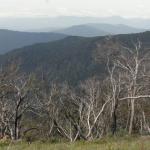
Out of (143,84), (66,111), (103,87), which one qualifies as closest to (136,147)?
(143,84)

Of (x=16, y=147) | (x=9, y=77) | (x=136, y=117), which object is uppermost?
(x=16, y=147)

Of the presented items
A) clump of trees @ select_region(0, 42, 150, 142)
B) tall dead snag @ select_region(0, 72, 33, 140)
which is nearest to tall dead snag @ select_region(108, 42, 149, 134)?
clump of trees @ select_region(0, 42, 150, 142)

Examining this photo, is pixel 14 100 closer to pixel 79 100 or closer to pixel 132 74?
pixel 79 100

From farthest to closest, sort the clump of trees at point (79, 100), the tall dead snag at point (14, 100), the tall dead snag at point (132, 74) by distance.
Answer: the tall dead snag at point (132, 74) < the clump of trees at point (79, 100) < the tall dead snag at point (14, 100)

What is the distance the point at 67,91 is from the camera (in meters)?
42.8

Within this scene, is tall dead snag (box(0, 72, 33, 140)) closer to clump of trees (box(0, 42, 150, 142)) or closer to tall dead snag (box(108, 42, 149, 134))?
clump of trees (box(0, 42, 150, 142))

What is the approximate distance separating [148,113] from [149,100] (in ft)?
8.43

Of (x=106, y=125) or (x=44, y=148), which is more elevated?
(x=44, y=148)

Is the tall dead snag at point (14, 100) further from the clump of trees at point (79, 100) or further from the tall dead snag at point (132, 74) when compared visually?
the tall dead snag at point (132, 74)

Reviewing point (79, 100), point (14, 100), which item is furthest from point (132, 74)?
point (14, 100)

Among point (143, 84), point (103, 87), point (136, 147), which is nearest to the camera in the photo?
point (136, 147)

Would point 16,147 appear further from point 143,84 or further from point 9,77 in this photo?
point 9,77

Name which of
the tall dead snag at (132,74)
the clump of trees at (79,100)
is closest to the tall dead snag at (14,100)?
the clump of trees at (79,100)

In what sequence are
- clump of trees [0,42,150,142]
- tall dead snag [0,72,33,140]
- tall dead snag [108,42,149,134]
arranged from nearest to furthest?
tall dead snag [0,72,33,140] → clump of trees [0,42,150,142] → tall dead snag [108,42,149,134]
